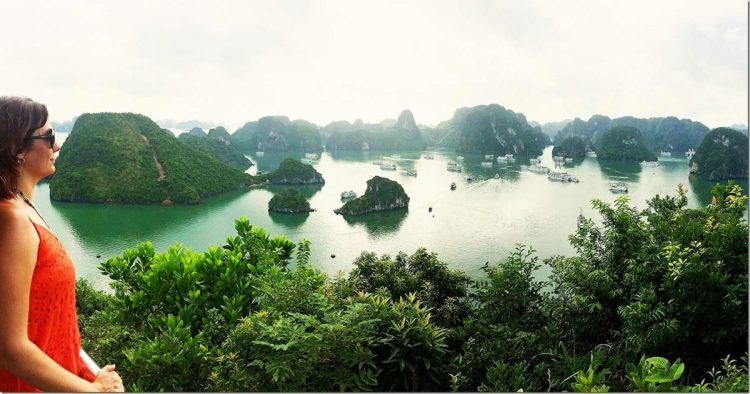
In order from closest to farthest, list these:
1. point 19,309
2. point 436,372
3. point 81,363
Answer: point 19,309 → point 81,363 → point 436,372

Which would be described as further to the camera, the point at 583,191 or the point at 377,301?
the point at 583,191

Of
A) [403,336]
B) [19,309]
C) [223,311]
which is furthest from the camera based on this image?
[223,311]

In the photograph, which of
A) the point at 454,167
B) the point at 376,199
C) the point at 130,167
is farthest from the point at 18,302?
the point at 454,167

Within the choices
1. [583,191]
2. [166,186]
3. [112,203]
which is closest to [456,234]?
[583,191]

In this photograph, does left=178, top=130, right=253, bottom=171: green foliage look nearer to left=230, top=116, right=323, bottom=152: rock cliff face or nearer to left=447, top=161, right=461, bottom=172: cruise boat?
left=230, top=116, right=323, bottom=152: rock cliff face

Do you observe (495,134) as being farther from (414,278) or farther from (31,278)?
(31,278)

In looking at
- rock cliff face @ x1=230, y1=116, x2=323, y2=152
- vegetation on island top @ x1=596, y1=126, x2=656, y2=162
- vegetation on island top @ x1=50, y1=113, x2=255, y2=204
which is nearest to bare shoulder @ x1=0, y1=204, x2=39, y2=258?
vegetation on island top @ x1=50, y1=113, x2=255, y2=204

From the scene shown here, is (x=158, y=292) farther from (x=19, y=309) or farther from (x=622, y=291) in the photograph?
(x=622, y=291)
